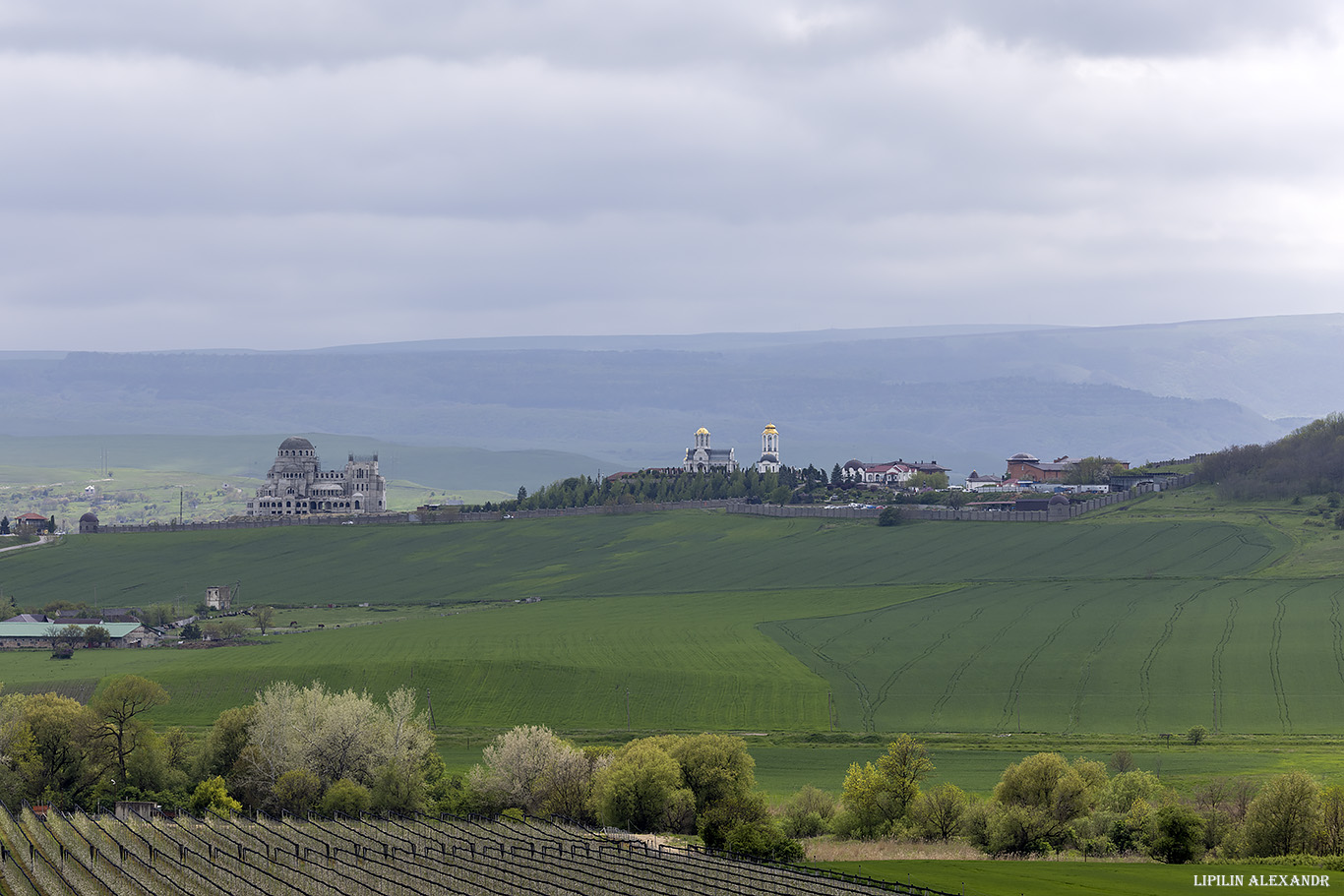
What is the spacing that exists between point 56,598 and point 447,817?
374 feet

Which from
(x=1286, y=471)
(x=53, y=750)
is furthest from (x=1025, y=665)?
(x=1286, y=471)

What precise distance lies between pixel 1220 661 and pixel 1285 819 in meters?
53.2

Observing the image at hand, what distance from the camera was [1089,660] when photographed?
12100 cm

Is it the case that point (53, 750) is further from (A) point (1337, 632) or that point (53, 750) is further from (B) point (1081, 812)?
(A) point (1337, 632)

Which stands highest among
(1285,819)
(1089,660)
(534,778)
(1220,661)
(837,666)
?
(1220,661)

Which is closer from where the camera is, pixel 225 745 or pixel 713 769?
pixel 713 769

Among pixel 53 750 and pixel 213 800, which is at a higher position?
pixel 53 750

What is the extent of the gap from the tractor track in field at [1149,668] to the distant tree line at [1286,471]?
158 ft

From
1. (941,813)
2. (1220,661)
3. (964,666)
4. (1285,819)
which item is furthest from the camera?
(964,666)

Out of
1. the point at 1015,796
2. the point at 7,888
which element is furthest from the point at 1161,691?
the point at 7,888

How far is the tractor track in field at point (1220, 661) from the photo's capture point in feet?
344

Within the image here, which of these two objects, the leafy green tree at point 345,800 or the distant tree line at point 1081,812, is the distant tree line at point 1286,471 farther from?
the leafy green tree at point 345,800

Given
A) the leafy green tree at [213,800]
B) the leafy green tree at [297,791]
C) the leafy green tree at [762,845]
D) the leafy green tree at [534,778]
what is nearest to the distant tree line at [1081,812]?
the leafy green tree at [762,845]

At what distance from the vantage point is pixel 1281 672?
113500 mm
